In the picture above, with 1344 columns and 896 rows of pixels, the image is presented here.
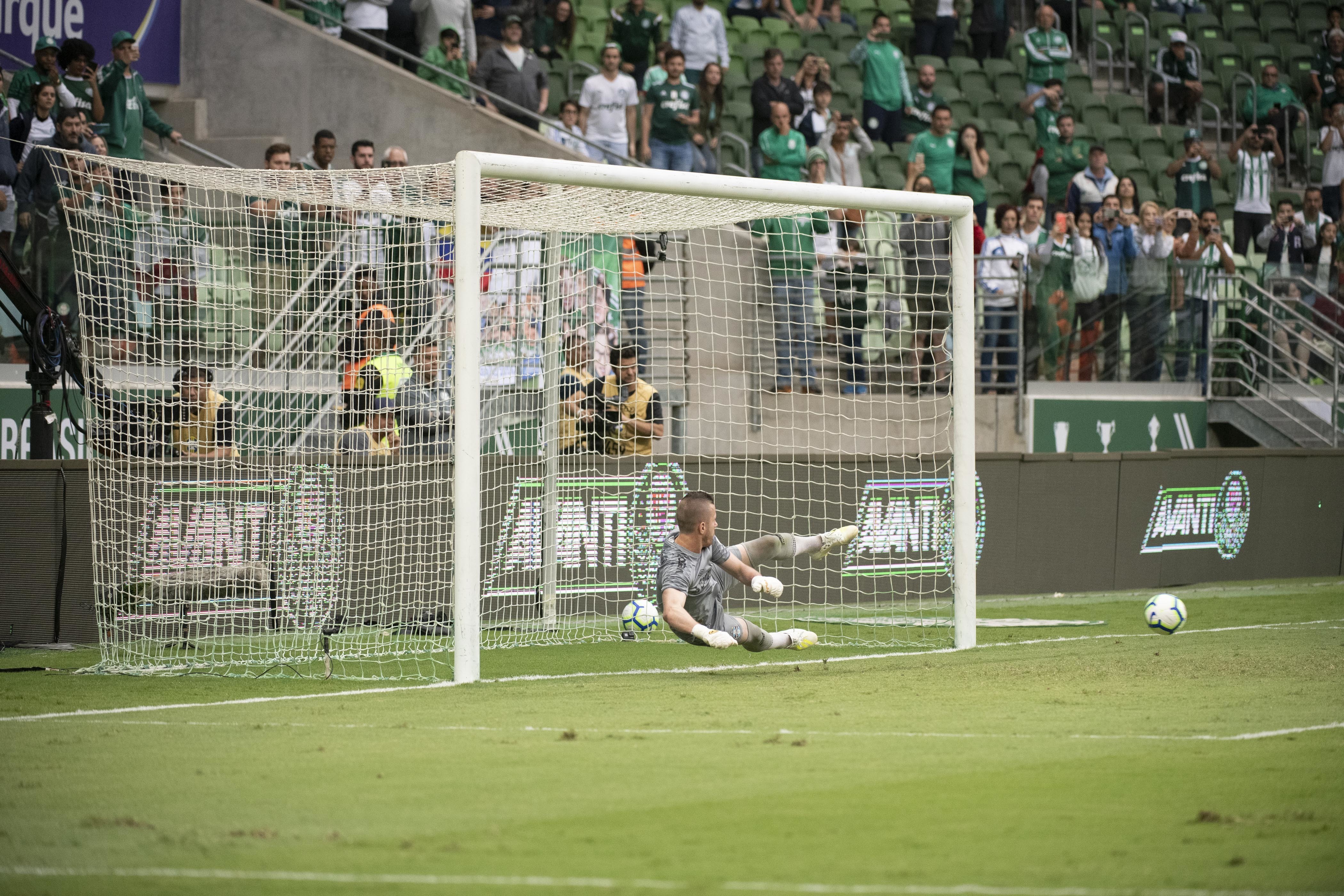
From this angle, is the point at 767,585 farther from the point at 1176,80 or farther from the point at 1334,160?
the point at 1176,80

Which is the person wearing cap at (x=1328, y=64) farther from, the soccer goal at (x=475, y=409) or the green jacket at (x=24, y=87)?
the green jacket at (x=24, y=87)

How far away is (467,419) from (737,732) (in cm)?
265

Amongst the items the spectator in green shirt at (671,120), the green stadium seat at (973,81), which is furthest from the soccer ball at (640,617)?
the green stadium seat at (973,81)

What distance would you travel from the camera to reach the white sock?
1081 centimetres

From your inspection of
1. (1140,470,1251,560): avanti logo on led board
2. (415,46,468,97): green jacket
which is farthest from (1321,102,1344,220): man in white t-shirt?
(415,46,468,97): green jacket

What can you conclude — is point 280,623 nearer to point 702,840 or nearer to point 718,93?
point 702,840

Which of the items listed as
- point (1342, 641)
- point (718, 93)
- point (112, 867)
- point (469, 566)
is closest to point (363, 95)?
point (718, 93)

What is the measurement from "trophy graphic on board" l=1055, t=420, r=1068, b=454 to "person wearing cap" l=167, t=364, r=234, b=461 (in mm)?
9579

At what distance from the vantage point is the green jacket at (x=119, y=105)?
605 inches

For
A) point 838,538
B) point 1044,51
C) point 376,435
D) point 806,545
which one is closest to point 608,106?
point 376,435

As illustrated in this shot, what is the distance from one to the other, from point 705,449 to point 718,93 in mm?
5621

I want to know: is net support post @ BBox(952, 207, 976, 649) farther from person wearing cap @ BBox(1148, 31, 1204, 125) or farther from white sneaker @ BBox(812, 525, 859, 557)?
person wearing cap @ BBox(1148, 31, 1204, 125)

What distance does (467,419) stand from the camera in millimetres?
9188

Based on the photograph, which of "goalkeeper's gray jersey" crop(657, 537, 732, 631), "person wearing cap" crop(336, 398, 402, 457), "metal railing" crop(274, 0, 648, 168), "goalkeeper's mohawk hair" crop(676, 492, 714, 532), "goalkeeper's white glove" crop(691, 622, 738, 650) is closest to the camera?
"goalkeeper's white glove" crop(691, 622, 738, 650)
